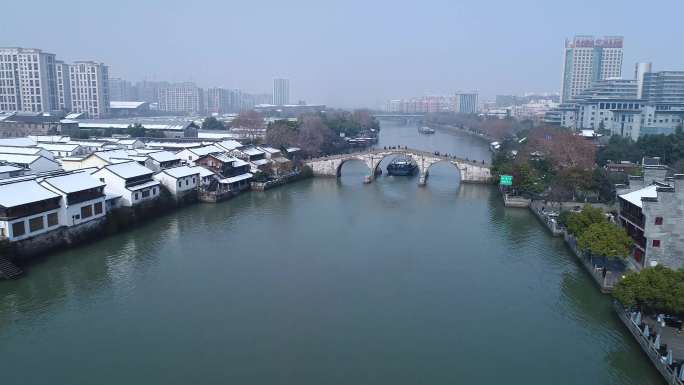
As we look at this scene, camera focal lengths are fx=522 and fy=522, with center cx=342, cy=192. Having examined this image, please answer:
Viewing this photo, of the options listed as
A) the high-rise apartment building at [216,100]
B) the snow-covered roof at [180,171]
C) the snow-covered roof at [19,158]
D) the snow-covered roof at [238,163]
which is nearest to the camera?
the snow-covered roof at [19,158]

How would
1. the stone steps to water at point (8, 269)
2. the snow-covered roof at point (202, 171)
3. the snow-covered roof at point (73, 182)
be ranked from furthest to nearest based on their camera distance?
1. the snow-covered roof at point (202, 171)
2. the snow-covered roof at point (73, 182)
3. the stone steps to water at point (8, 269)

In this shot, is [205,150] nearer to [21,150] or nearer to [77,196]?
[21,150]

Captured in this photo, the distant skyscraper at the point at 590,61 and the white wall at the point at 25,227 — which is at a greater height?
the distant skyscraper at the point at 590,61

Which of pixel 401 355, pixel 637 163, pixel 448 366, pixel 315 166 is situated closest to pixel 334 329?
pixel 401 355

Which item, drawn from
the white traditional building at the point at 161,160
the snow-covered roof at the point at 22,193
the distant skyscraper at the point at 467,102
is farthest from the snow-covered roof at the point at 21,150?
the distant skyscraper at the point at 467,102

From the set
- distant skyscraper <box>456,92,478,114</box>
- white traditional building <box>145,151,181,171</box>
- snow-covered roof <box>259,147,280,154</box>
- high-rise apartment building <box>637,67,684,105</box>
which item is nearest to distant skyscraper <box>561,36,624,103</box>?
high-rise apartment building <box>637,67,684,105</box>

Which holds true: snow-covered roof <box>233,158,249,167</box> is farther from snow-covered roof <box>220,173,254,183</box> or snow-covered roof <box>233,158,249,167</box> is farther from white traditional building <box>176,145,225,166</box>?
white traditional building <box>176,145,225,166</box>

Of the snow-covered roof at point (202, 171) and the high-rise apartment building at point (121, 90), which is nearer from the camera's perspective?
the snow-covered roof at point (202, 171)

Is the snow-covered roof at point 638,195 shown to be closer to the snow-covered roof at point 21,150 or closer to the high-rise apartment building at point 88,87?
the snow-covered roof at point 21,150
